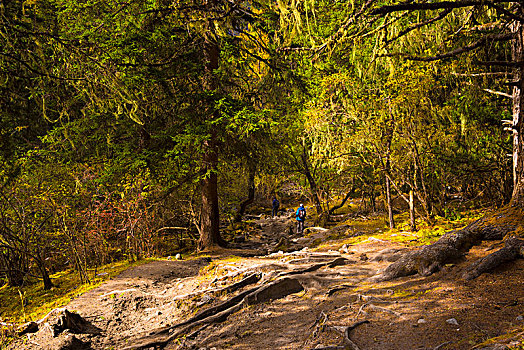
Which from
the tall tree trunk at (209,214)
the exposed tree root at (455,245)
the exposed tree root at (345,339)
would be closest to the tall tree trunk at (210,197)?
the tall tree trunk at (209,214)

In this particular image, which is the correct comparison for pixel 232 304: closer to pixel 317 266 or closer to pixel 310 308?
pixel 310 308

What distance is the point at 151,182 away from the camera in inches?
436

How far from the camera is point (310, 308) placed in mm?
6074

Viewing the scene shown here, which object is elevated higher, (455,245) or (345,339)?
(455,245)

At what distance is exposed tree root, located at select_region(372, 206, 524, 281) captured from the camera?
5.99 meters

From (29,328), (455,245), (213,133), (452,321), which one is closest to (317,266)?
(455,245)

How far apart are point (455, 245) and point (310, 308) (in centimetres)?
300

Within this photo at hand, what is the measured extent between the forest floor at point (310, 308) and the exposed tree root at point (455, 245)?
186 mm

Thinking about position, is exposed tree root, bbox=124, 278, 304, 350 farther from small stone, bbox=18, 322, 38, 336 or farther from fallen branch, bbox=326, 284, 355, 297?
small stone, bbox=18, 322, 38, 336

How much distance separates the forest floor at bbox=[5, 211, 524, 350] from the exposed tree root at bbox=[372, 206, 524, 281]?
0.19m

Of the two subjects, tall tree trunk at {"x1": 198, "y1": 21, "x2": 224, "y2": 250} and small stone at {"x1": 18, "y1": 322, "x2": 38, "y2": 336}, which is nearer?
small stone at {"x1": 18, "y1": 322, "x2": 38, "y2": 336}

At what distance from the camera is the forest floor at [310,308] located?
3.99 m

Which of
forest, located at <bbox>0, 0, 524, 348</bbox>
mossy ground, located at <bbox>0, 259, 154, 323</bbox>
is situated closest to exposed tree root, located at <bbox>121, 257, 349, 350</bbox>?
forest, located at <bbox>0, 0, 524, 348</bbox>

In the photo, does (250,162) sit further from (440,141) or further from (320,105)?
(440,141)
